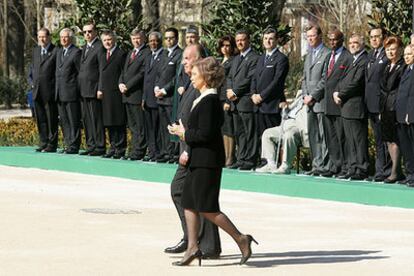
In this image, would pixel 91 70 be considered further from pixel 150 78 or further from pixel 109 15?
pixel 109 15

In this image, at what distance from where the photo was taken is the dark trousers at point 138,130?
75.9 ft

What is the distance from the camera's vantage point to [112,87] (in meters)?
23.5

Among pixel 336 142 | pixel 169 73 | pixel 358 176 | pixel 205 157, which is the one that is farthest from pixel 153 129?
pixel 205 157

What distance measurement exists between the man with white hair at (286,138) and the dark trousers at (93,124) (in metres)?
4.01

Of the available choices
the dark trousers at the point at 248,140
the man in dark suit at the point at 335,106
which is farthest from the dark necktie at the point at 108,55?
the man in dark suit at the point at 335,106

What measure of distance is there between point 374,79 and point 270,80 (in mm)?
2160

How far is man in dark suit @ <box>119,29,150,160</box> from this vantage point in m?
22.9

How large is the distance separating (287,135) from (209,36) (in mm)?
3789

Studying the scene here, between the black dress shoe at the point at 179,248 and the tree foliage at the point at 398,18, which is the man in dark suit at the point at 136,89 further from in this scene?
the black dress shoe at the point at 179,248

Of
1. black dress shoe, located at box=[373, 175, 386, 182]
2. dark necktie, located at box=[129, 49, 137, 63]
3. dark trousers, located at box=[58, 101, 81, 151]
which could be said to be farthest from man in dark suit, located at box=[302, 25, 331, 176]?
dark trousers, located at box=[58, 101, 81, 151]

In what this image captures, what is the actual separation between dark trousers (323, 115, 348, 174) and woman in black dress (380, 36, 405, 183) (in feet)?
3.03

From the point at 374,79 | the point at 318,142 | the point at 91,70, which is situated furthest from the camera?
the point at 91,70

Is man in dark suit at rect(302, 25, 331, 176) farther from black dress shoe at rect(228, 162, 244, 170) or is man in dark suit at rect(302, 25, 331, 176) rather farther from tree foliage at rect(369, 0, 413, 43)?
tree foliage at rect(369, 0, 413, 43)

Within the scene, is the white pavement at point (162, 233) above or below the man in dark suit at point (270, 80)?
below
